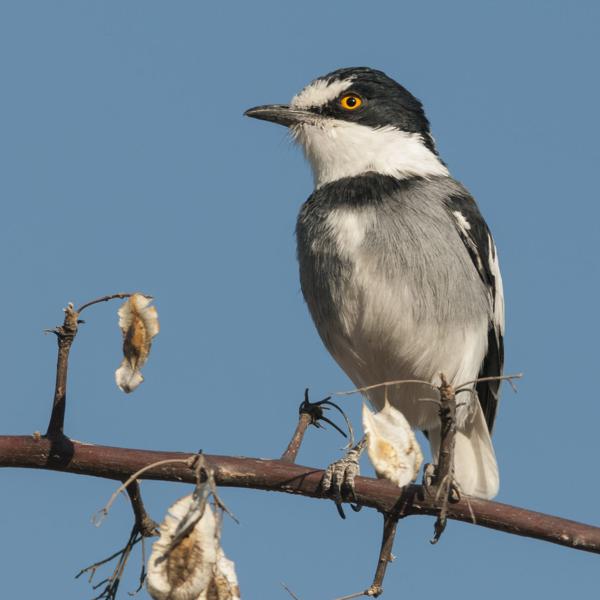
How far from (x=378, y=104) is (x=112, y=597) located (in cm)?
471

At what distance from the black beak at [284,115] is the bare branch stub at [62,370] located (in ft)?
13.2

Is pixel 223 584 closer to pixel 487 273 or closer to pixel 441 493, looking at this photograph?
pixel 441 493

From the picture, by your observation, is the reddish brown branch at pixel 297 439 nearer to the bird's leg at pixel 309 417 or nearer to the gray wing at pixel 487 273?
the bird's leg at pixel 309 417

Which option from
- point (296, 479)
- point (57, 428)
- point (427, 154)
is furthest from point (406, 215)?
point (57, 428)

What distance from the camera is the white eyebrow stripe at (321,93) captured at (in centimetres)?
739

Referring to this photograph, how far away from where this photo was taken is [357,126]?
7316mm

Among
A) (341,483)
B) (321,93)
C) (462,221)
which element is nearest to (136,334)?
(341,483)

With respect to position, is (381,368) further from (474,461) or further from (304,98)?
(304,98)

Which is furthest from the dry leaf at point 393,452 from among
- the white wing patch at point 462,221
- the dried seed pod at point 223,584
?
the white wing patch at point 462,221

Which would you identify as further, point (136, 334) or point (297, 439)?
point (297, 439)

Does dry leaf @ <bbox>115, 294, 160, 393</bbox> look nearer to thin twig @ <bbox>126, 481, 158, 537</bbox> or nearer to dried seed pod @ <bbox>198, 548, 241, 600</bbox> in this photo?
Answer: thin twig @ <bbox>126, 481, 158, 537</bbox>

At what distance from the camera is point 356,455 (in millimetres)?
5133

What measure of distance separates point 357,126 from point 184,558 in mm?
4669

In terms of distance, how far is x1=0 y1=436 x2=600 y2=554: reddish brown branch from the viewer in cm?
373
